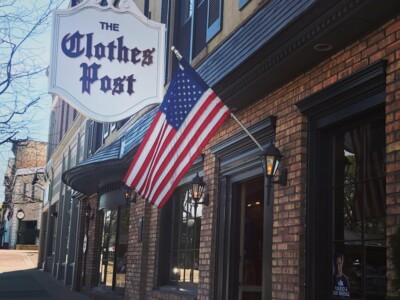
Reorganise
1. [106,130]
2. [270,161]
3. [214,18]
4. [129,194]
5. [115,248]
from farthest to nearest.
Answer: [106,130], [115,248], [129,194], [214,18], [270,161]

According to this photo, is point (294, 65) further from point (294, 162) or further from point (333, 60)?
point (294, 162)

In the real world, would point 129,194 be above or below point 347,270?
above

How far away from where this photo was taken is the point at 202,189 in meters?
8.23

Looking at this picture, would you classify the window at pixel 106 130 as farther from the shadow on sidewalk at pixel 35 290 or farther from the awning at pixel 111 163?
the shadow on sidewalk at pixel 35 290

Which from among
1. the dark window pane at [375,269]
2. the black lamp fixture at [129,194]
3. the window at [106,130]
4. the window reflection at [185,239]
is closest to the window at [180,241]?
the window reflection at [185,239]

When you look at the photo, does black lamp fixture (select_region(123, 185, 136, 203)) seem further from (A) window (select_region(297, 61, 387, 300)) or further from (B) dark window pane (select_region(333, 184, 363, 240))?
(B) dark window pane (select_region(333, 184, 363, 240))

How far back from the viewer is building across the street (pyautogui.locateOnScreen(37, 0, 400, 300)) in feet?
15.8

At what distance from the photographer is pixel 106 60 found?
767 cm

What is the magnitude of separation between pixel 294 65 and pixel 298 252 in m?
1.83

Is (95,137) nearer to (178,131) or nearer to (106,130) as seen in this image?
(106,130)

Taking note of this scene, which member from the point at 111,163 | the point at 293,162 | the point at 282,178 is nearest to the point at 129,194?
the point at 111,163

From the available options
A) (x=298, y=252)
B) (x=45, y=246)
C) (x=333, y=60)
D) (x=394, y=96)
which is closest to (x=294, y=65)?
(x=333, y=60)

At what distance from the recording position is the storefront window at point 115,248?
1287 cm

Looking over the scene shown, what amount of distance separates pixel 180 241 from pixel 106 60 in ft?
11.5
